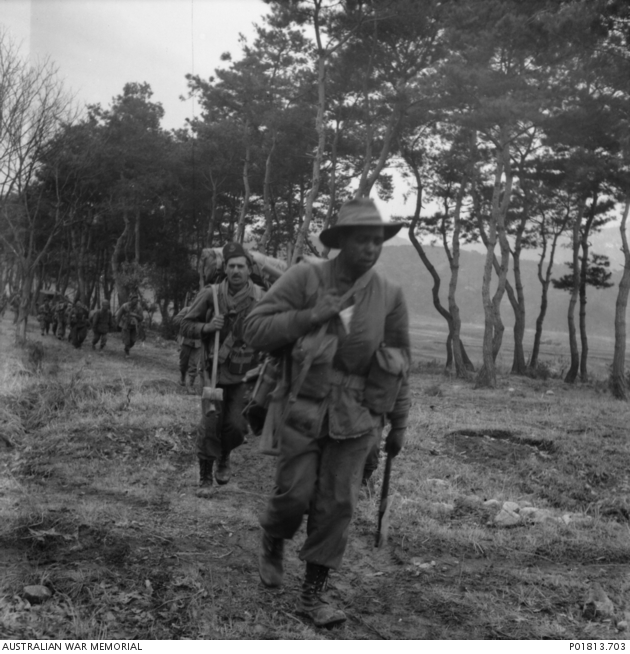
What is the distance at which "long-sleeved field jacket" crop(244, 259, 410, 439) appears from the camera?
3799mm

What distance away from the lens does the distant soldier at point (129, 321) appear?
71.2ft

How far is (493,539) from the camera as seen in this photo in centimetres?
540

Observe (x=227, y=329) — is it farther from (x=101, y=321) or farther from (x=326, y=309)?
(x=101, y=321)

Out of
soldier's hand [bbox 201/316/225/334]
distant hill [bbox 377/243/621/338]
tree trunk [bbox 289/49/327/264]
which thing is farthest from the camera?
distant hill [bbox 377/243/621/338]

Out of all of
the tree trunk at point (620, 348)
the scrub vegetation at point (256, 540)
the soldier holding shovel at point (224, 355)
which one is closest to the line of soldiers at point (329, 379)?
the scrub vegetation at point (256, 540)

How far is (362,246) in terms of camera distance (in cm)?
385

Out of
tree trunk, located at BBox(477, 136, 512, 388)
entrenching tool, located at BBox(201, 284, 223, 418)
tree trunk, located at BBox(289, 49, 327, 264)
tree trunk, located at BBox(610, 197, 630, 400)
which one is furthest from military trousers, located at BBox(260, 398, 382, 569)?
tree trunk, located at BBox(610, 197, 630, 400)

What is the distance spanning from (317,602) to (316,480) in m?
0.61

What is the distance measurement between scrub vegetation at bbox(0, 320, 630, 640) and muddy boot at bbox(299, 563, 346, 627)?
0.06m

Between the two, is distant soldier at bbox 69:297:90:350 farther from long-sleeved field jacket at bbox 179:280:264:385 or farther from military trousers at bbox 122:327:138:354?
long-sleeved field jacket at bbox 179:280:264:385

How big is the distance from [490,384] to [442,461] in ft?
40.1

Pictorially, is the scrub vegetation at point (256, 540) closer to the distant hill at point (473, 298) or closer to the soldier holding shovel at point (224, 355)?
the soldier holding shovel at point (224, 355)

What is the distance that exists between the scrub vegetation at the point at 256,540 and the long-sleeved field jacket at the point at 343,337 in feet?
3.67

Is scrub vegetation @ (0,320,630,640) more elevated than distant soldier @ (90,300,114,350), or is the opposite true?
distant soldier @ (90,300,114,350)
